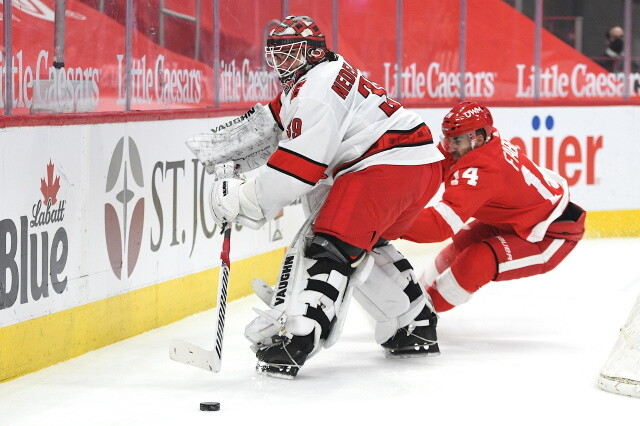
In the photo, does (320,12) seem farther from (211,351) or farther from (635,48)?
(211,351)

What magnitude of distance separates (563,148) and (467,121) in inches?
135

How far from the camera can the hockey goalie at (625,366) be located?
11.9 ft

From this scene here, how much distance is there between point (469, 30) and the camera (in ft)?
26.3

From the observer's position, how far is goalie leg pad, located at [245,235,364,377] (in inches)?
153

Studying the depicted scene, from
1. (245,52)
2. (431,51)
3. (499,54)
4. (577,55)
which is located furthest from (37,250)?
(577,55)

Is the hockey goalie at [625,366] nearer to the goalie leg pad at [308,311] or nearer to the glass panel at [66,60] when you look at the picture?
the goalie leg pad at [308,311]

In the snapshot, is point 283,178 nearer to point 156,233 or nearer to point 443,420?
point 443,420

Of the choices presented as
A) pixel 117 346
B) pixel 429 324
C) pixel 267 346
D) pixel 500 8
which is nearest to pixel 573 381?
pixel 429 324

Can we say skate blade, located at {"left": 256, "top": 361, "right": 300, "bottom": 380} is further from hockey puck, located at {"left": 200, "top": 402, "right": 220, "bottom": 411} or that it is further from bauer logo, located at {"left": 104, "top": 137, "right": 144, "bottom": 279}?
bauer logo, located at {"left": 104, "top": 137, "right": 144, "bottom": 279}

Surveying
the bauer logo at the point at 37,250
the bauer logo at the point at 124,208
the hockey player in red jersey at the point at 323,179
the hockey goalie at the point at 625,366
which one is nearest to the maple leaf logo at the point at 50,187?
the bauer logo at the point at 37,250

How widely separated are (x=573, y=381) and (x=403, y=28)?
424cm

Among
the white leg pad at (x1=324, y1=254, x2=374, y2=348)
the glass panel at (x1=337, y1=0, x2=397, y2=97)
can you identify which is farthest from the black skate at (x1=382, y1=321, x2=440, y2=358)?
the glass panel at (x1=337, y1=0, x2=397, y2=97)

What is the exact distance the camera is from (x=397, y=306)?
4273mm

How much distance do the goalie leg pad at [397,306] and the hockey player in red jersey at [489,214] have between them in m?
0.20
